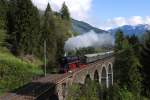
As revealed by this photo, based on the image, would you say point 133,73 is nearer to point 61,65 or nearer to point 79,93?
point 61,65

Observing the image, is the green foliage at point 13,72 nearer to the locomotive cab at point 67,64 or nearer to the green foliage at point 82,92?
the locomotive cab at point 67,64

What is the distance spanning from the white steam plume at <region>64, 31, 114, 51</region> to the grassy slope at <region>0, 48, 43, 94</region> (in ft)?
31.2

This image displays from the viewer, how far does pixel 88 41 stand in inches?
4459

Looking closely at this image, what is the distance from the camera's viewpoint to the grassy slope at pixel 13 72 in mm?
70169

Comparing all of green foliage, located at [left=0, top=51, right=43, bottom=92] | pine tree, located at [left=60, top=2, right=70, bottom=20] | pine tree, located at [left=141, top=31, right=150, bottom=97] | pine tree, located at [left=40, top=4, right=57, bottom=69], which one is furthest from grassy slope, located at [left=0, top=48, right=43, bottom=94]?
pine tree, located at [left=60, top=2, right=70, bottom=20]

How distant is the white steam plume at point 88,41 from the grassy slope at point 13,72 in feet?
Result: 31.2

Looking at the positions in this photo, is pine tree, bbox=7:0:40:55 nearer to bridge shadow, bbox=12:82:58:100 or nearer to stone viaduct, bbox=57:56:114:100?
stone viaduct, bbox=57:56:114:100

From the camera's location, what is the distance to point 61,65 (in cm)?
6944

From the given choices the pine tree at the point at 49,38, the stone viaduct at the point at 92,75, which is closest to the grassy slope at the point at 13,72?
the stone viaduct at the point at 92,75

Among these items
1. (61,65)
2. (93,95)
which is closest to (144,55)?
(61,65)

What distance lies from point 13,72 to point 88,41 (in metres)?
39.5

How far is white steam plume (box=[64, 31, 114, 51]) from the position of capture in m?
93.3

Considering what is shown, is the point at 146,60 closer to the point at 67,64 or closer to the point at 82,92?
the point at 67,64

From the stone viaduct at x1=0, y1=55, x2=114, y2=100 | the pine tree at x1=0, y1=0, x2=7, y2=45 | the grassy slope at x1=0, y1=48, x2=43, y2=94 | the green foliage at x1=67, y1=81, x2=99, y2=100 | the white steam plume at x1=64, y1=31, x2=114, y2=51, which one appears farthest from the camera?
the white steam plume at x1=64, y1=31, x2=114, y2=51
